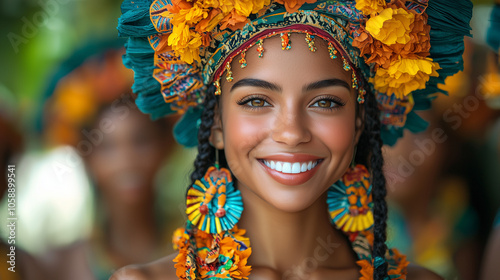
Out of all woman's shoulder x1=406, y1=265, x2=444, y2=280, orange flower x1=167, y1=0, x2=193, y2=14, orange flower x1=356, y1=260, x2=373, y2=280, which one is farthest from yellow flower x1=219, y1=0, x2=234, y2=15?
woman's shoulder x1=406, y1=265, x2=444, y2=280

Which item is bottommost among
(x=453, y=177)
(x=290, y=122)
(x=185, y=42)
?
(x=453, y=177)

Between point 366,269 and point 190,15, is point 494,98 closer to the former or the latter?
point 366,269

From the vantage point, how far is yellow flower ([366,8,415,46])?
7.54ft

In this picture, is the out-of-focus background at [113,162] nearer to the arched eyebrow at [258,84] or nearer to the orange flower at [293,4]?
the arched eyebrow at [258,84]

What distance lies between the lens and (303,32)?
2385mm

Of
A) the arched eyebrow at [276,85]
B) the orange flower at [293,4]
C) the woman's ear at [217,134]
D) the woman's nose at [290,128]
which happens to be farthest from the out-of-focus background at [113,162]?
the orange flower at [293,4]

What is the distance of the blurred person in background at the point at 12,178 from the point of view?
406 cm

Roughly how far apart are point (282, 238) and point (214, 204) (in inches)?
14.0

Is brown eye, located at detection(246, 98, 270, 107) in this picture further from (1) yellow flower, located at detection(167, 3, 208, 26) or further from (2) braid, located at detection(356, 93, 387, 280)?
(2) braid, located at detection(356, 93, 387, 280)

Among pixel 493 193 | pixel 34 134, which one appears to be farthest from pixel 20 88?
pixel 493 193

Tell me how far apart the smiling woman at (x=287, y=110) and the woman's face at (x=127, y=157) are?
5.30 feet

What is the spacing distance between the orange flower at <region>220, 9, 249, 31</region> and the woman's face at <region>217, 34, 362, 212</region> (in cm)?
12

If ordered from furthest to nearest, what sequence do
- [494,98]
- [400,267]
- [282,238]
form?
1. [494,98]
2. [400,267]
3. [282,238]

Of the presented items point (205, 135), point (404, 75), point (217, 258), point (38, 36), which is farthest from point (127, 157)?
point (404, 75)
